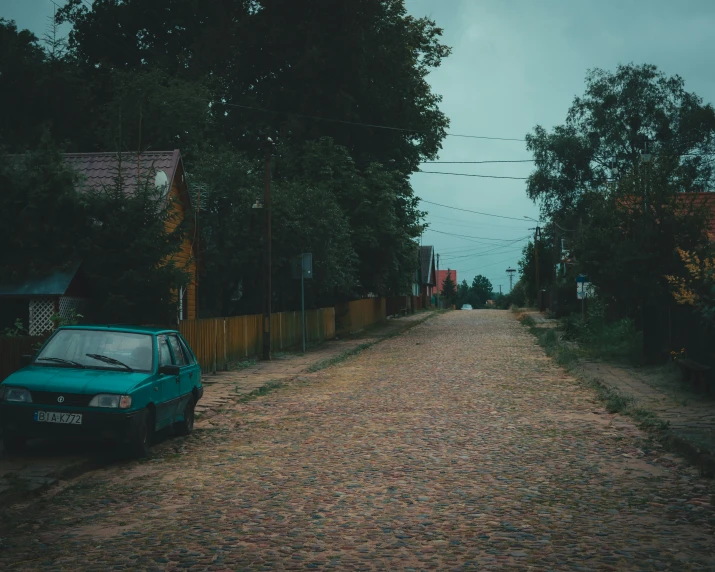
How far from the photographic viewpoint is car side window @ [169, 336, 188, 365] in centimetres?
1191

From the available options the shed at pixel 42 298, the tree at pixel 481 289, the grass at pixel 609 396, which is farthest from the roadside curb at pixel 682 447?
the tree at pixel 481 289

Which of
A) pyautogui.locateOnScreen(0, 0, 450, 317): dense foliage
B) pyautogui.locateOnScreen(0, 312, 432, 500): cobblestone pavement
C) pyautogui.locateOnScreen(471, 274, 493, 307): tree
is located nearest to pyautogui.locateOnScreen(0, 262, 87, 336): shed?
pyautogui.locateOnScreen(0, 312, 432, 500): cobblestone pavement

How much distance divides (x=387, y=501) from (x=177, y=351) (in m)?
5.40

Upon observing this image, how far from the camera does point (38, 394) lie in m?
9.52

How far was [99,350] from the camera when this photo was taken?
10.8 metres

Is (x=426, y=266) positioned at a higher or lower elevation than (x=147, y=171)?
higher

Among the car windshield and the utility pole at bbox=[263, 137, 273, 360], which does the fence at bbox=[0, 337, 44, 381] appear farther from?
the utility pole at bbox=[263, 137, 273, 360]

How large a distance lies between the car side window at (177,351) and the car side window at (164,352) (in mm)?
206

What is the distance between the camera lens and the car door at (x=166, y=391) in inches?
417

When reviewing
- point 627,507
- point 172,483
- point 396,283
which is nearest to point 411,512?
point 627,507

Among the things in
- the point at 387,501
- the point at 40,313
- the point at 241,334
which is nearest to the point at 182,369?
the point at 387,501

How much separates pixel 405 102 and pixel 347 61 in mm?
4225

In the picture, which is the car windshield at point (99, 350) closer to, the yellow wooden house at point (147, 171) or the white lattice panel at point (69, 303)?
the white lattice panel at point (69, 303)

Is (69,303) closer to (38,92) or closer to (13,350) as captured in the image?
(13,350)
